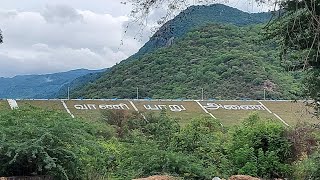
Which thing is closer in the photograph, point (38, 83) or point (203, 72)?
point (203, 72)

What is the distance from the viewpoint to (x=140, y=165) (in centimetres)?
1542

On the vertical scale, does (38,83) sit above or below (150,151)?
above

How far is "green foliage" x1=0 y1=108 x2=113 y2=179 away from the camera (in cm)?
1148

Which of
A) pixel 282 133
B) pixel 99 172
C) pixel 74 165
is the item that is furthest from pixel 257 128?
pixel 74 165

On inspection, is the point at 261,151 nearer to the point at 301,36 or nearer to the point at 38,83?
the point at 301,36

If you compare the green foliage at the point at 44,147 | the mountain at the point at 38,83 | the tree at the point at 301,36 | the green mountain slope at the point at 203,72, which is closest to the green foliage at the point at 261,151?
the green foliage at the point at 44,147

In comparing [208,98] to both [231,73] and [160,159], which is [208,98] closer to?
[231,73]

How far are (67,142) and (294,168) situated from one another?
7.88 meters

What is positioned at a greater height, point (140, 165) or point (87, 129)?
point (87, 129)

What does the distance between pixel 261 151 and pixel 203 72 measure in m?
25.5

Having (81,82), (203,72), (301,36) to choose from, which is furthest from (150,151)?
(81,82)

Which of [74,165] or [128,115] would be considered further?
[128,115]

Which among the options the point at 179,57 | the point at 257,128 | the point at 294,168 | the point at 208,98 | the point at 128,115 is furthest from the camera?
the point at 179,57

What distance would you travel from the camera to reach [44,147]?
1176 centimetres
